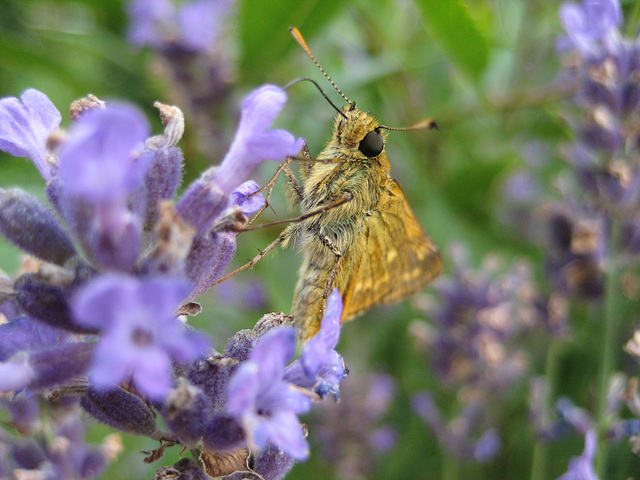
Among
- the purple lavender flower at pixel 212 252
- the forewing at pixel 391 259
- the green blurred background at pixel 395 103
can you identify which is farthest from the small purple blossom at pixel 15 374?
the green blurred background at pixel 395 103

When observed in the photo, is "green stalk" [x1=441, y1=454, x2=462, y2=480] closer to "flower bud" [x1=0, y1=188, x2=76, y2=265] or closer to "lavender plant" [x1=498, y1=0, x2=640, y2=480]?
"lavender plant" [x1=498, y1=0, x2=640, y2=480]

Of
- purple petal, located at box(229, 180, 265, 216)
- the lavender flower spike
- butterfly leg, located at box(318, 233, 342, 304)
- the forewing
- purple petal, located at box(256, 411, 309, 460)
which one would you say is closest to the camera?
purple petal, located at box(256, 411, 309, 460)

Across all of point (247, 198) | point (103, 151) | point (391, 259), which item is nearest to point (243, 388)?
point (103, 151)

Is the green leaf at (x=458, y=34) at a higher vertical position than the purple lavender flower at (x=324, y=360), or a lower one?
higher

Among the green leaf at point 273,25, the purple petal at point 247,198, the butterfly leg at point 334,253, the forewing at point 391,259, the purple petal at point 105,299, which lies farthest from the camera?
the green leaf at point 273,25

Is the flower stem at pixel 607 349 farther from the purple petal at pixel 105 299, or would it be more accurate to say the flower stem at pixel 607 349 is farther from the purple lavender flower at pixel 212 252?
the purple petal at pixel 105 299

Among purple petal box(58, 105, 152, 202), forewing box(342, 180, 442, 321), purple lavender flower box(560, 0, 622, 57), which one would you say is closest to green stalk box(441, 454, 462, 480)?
forewing box(342, 180, 442, 321)
